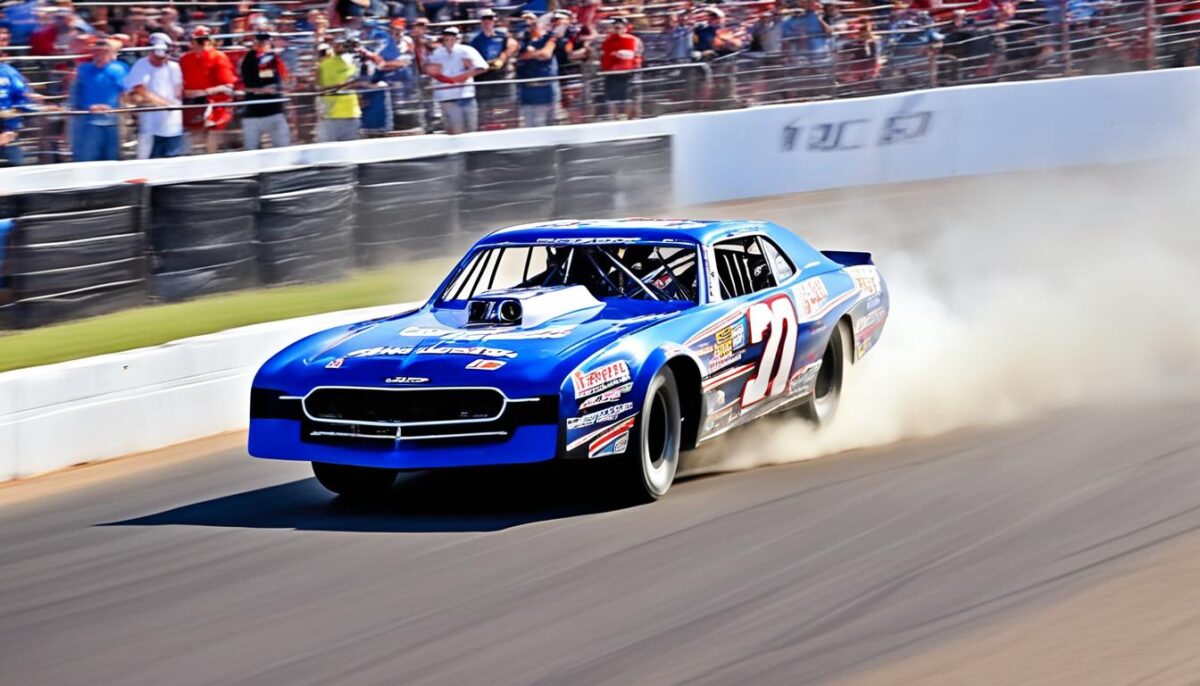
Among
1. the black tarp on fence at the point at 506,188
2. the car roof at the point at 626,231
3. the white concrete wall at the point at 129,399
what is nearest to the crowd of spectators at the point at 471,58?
the black tarp on fence at the point at 506,188

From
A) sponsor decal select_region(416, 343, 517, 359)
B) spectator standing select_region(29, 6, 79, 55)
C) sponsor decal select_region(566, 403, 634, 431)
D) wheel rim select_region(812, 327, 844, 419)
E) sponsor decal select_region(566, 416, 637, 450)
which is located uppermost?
spectator standing select_region(29, 6, 79, 55)

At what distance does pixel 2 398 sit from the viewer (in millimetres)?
7809

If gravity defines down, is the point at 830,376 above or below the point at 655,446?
below

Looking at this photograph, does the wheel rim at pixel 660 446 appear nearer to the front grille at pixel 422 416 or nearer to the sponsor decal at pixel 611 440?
the sponsor decal at pixel 611 440

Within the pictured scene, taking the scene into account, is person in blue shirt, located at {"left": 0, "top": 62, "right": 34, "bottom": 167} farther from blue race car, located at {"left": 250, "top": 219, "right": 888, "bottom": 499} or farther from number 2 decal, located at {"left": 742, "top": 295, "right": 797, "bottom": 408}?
number 2 decal, located at {"left": 742, "top": 295, "right": 797, "bottom": 408}

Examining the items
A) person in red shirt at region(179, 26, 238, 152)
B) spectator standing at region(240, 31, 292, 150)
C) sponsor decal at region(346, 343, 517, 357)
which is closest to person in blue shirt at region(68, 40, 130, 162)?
person in red shirt at region(179, 26, 238, 152)

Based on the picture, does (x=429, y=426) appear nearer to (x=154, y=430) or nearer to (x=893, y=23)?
(x=154, y=430)

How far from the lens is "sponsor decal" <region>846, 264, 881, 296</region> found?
29.5 feet

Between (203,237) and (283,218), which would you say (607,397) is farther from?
(283,218)

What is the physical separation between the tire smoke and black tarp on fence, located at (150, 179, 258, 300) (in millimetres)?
4394

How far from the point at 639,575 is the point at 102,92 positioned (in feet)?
26.9

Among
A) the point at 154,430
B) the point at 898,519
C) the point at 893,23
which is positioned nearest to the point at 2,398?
the point at 154,430

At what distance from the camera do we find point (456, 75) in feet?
51.9

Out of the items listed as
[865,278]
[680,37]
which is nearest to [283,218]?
[865,278]
